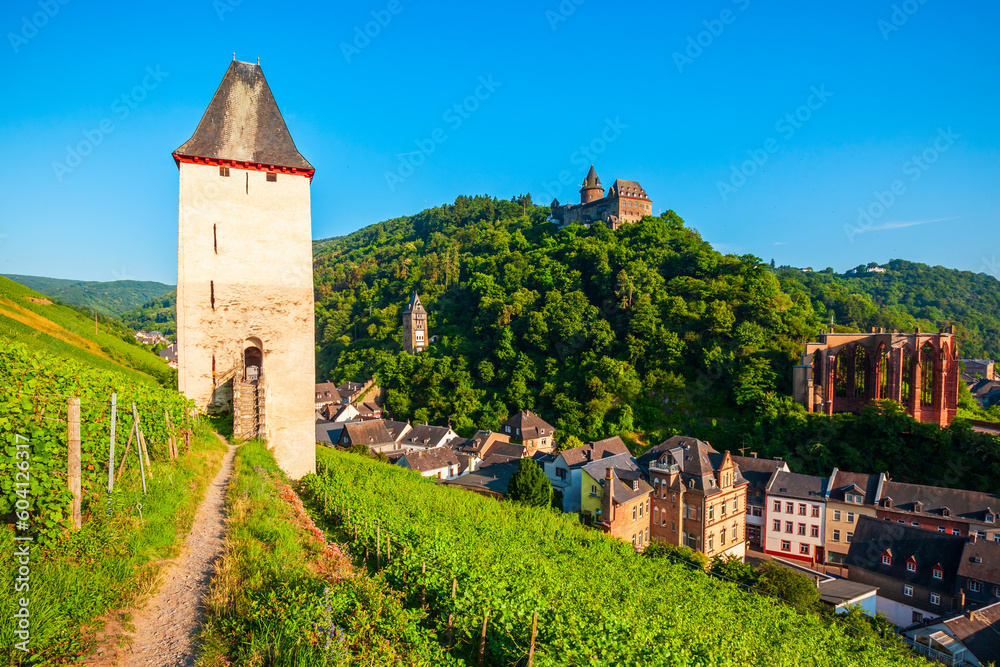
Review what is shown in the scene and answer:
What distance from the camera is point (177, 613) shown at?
558 cm

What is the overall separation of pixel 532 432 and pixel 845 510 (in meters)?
26.2

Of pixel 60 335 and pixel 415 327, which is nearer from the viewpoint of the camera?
pixel 60 335

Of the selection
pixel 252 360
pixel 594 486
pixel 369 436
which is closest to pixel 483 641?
pixel 252 360

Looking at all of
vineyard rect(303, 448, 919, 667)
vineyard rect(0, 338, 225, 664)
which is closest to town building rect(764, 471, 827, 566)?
vineyard rect(303, 448, 919, 667)

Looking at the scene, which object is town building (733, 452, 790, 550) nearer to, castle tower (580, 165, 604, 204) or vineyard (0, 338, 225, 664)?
vineyard (0, 338, 225, 664)

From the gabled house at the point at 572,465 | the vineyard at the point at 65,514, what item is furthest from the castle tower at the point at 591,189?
the vineyard at the point at 65,514

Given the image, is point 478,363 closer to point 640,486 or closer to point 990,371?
point 640,486

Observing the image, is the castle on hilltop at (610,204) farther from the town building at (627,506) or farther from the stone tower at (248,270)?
the stone tower at (248,270)

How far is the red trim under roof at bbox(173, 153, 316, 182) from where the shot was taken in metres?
14.2

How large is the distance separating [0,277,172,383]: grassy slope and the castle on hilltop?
66214 mm

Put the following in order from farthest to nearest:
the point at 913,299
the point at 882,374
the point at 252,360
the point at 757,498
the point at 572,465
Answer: the point at 913,299 → the point at 882,374 → the point at 572,465 → the point at 757,498 → the point at 252,360

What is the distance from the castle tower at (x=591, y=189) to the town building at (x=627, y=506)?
66161 millimetres

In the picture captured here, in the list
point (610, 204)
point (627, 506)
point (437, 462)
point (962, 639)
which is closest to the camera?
point (962, 639)

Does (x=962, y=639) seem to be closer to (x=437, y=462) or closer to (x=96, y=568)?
(x=96, y=568)
